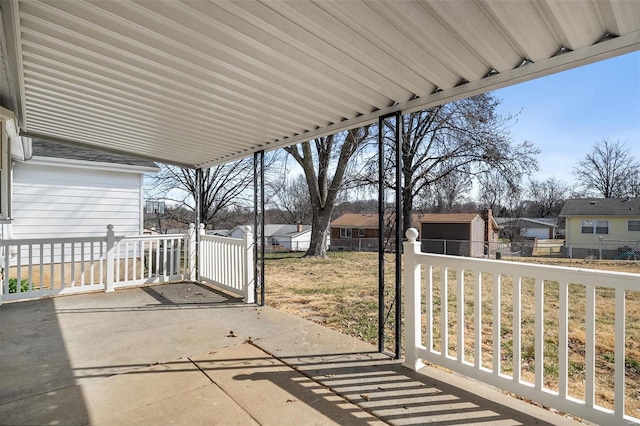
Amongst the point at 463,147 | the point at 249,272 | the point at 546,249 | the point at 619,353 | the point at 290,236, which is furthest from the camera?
the point at 290,236

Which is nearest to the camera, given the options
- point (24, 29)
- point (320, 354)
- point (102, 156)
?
point (24, 29)

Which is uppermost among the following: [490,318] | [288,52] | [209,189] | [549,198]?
[209,189]

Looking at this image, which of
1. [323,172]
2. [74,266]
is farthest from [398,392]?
[323,172]

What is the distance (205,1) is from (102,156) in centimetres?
779

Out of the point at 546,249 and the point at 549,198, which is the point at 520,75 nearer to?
the point at 546,249

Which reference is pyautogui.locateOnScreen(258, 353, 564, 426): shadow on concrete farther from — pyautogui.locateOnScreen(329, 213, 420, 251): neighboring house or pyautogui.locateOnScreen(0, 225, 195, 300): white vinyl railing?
pyautogui.locateOnScreen(329, 213, 420, 251): neighboring house

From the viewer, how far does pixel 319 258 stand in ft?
42.4

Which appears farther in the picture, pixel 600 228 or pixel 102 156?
pixel 600 228

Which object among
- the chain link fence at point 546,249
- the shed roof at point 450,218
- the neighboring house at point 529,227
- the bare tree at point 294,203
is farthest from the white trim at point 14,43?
the bare tree at point 294,203

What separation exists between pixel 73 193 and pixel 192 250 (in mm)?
3752

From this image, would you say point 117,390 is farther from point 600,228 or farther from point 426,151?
point 600,228

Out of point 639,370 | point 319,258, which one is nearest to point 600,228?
point 319,258

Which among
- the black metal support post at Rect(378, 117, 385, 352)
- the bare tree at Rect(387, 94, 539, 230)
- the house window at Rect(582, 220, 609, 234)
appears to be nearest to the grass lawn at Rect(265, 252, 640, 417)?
the black metal support post at Rect(378, 117, 385, 352)

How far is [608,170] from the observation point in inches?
860
